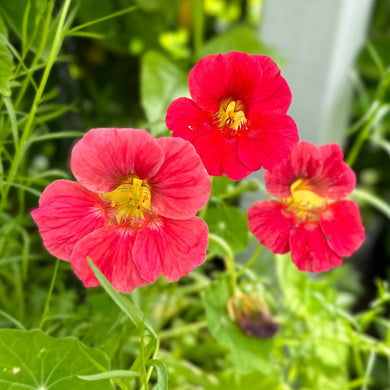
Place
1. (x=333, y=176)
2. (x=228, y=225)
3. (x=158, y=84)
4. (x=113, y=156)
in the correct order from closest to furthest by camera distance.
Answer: (x=113, y=156) → (x=333, y=176) → (x=228, y=225) → (x=158, y=84)

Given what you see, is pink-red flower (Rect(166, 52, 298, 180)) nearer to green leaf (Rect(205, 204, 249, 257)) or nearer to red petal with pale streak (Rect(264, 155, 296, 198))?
red petal with pale streak (Rect(264, 155, 296, 198))

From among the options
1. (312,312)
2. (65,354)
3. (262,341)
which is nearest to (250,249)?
(312,312)

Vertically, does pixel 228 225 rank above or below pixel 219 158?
below

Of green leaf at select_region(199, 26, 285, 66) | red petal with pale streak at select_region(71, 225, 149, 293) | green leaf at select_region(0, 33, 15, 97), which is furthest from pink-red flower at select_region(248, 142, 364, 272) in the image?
green leaf at select_region(199, 26, 285, 66)

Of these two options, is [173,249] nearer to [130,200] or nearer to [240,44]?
[130,200]

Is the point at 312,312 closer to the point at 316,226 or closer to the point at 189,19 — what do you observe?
the point at 316,226

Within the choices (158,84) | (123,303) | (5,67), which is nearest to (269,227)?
(123,303)

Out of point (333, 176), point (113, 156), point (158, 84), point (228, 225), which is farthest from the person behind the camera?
point (158, 84)
